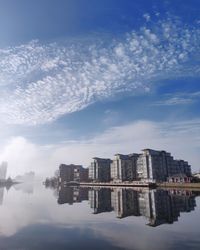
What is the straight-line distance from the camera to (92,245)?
474 inches

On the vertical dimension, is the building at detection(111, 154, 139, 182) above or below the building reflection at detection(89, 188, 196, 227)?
above

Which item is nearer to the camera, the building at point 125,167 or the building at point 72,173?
the building at point 125,167

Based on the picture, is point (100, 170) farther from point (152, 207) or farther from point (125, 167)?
point (152, 207)

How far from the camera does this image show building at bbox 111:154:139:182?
451ft

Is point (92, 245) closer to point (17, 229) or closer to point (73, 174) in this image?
point (17, 229)

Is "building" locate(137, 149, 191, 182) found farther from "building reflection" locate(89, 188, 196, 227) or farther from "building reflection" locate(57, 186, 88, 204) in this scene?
"building reflection" locate(89, 188, 196, 227)

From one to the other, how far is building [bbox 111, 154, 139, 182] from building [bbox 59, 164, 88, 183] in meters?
Result: 40.2

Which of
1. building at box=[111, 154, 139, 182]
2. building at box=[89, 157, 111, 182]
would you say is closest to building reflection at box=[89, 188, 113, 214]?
building at box=[111, 154, 139, 182]

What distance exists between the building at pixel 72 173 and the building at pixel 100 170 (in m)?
11.9

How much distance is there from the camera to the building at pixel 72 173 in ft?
586

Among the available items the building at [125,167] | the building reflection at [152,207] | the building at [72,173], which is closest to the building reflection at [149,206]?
the building reflection at [152,207]

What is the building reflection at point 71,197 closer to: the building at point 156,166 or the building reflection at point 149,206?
the building reflection at point 149,206

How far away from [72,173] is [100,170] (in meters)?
31.5

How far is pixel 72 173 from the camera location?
184 meters
